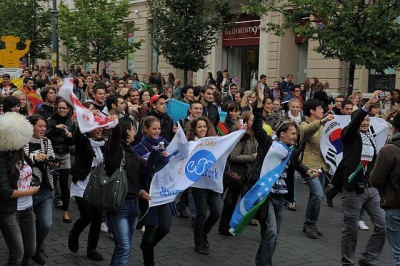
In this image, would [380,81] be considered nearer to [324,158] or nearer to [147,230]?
[324,158]

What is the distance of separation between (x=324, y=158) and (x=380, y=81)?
13008mm

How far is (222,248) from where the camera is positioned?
279 inches

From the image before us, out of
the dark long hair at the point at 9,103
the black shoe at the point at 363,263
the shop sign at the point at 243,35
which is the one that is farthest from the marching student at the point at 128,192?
the shop sign at the point at 243,35

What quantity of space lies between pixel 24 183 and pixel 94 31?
1900cm

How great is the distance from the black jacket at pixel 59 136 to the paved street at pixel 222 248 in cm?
111

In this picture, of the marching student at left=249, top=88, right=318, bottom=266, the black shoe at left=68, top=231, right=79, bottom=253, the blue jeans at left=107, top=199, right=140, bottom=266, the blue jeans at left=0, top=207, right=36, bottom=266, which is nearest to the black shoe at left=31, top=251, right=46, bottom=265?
the black shoe at left=68, top=231, right=79, bottom=253

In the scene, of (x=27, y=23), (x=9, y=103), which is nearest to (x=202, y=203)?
(x=9, y=103)

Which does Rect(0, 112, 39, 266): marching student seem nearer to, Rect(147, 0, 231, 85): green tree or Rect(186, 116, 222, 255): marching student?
Rect(186, 116, 222, 255): marching student

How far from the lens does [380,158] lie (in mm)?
5281

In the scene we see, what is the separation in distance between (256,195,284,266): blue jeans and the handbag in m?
1.60

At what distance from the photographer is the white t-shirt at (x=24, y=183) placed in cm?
520

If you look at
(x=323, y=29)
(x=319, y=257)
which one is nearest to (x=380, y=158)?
(x=319, y=257)

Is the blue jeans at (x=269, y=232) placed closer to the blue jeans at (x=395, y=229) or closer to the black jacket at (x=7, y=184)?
the blue jeans at (x=395, y=229)

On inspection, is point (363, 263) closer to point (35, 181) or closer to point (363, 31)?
point (35, 181)
